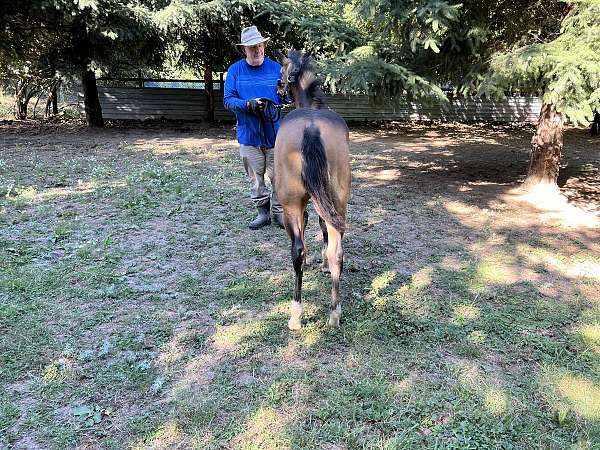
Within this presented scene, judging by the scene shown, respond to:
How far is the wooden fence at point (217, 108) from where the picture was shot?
1419 centimetres

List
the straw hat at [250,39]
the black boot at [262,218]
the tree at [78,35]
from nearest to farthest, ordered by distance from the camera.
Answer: the straw hat at [250,39] → the black boot at [262,218] → the tree at [78,35]

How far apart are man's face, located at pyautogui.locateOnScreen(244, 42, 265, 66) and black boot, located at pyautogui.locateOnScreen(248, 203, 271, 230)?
143 centimetres

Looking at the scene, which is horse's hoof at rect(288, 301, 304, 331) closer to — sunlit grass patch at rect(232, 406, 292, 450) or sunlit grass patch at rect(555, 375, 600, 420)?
sunlit grass patch at rect(232, 406, 292, 450)

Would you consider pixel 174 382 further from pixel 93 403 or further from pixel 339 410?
pixel 339 410

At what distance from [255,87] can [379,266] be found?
1944mm

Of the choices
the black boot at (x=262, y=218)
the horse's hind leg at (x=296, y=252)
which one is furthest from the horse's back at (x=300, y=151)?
the black boot at (x=262, y=218)

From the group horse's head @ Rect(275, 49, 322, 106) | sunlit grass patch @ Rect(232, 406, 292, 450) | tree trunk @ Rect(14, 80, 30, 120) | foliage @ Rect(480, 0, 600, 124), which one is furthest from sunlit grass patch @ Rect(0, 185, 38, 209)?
tree trunk @ Rect(14, 80, 30, 120)

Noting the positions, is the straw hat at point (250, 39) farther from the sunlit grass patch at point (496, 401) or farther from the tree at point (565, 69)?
the sunlit grass patch at point (496, 401)

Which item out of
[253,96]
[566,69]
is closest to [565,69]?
[566,69]

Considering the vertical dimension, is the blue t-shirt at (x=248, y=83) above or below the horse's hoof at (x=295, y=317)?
above

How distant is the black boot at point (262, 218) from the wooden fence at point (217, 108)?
10.00 metres

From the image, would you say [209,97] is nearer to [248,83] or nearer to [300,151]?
[248,83]

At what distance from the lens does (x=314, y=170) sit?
2654 mm

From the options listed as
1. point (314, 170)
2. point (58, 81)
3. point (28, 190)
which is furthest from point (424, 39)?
point (58, 81)
